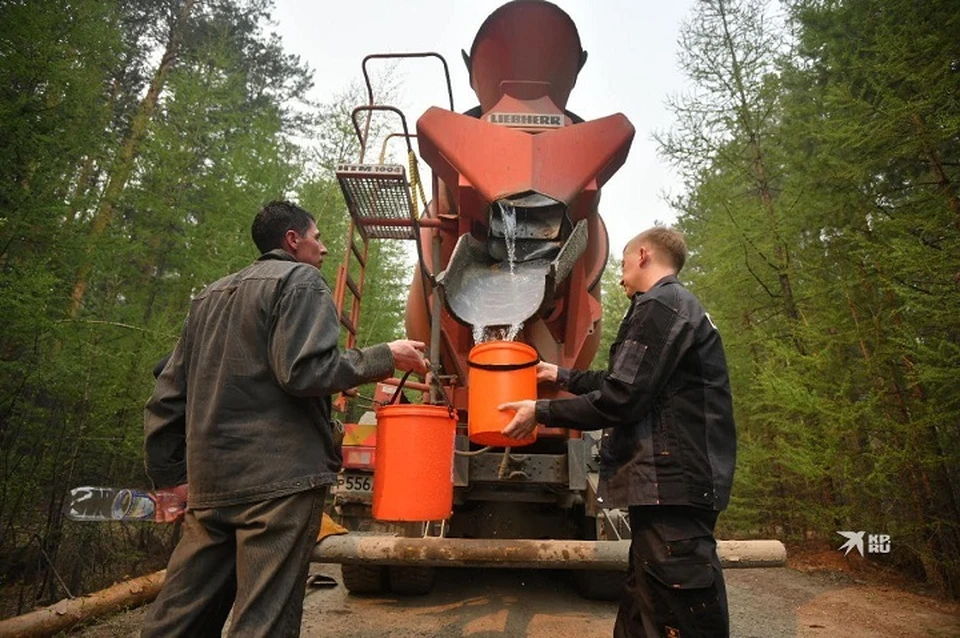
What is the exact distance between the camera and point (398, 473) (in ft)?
7.48

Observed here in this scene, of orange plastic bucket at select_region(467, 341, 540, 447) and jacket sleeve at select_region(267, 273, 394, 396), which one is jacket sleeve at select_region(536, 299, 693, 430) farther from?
jacket sleeve at select_region(267, 273, 394, 396)

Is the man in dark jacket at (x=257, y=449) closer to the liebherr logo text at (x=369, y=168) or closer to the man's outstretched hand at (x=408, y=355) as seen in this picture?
the man's outstretched hand at (x=408, y=355)

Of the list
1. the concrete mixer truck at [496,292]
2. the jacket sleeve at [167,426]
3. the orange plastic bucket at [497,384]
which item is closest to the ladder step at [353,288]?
the concrete mixer truck at [496,292]

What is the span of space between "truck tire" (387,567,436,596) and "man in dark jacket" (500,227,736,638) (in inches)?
105

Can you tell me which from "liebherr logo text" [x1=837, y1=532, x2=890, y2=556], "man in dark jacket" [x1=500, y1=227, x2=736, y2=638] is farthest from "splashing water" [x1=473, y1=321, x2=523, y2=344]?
"liebherr logo text" [x1=837, y1=532, x2=890, y2=556]

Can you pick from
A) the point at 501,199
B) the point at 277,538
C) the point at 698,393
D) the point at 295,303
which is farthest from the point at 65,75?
the point at 698,393

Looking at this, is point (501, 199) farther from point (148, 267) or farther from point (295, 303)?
point (148, 267)

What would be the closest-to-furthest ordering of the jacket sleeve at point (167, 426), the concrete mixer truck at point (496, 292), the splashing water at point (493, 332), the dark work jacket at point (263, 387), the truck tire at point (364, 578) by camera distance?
the dark work jacket at point (263, 387)
the jacket sleeve at point (167, 426)
the concrete mixer truck at point (496, 292)
the splashing water at point (493, 332)
the truck tire at point (364, 578)

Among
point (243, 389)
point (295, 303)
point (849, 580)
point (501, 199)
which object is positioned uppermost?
point (501, 199)

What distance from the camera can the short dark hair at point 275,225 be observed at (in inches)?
84.7

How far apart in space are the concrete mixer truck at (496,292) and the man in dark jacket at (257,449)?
0.57 metres

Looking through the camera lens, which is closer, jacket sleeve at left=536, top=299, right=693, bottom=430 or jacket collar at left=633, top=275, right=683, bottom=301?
jacket sleeve at left=536, top=299, right=693, bottom=430

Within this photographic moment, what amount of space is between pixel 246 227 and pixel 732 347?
8.01 meters

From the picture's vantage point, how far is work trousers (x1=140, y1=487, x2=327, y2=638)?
62.9 inches
